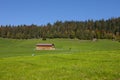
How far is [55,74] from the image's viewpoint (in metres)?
27.9

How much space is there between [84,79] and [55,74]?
364cm

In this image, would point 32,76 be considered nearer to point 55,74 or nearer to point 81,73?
point 55,74

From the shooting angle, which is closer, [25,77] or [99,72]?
[25,77]

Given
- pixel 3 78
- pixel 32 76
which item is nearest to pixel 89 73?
pixel 32 76

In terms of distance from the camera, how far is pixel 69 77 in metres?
26.1

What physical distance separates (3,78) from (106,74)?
920 cm

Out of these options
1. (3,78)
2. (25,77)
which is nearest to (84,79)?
(25,77)

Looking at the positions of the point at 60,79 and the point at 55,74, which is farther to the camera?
the point at 55,74

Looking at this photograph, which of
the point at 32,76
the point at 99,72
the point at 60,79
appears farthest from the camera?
the point at 99,72

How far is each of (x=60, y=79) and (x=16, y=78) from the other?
3.77 meters

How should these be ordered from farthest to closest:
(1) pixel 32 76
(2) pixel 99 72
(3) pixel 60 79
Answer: (2) pixel 99 72
(1) pixel 32 76
(3) pixel 60 79

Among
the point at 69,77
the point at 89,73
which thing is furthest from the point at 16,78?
the point at 89,73

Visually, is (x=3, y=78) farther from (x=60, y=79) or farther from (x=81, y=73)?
(x=81, y=73)

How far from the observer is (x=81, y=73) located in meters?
28.3
